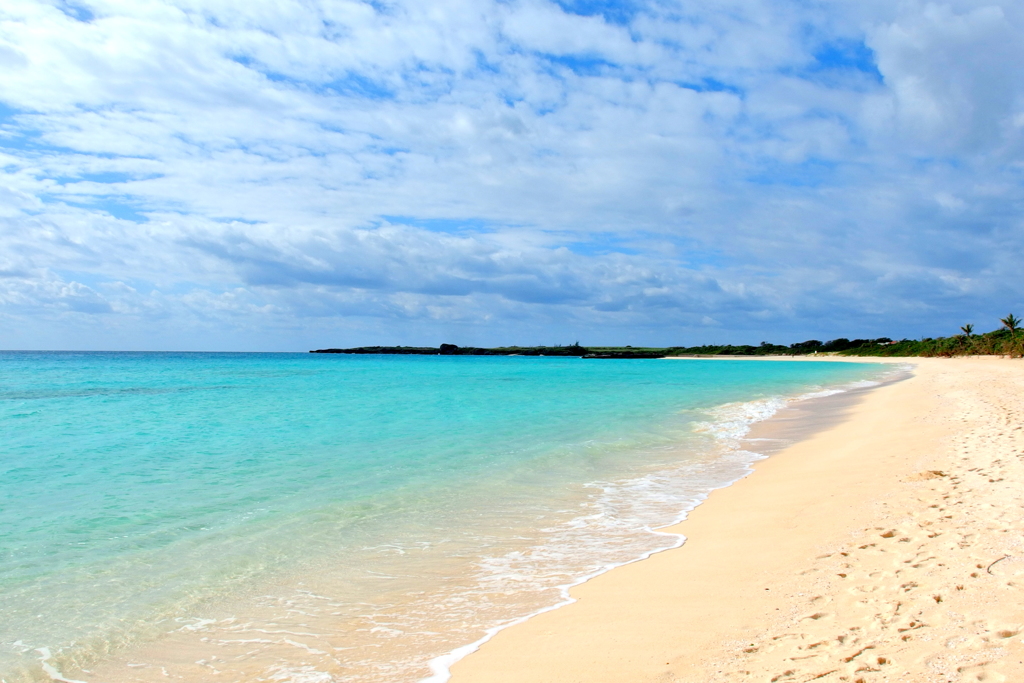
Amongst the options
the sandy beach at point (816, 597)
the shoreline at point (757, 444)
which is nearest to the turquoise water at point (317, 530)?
the shoreline at point (757, 444)

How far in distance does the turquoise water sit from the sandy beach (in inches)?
26.5

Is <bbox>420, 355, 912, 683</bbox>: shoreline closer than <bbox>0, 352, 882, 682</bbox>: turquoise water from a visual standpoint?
Yes

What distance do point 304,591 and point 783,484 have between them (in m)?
7.32

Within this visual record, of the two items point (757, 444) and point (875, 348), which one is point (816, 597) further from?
point (875, 348)

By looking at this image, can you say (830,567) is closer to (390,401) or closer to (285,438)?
(285,438)

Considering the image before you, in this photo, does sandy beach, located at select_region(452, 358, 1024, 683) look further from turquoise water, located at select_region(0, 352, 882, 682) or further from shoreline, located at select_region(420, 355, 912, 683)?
turquoise water, located at select_region(0, 352, 882, 682)

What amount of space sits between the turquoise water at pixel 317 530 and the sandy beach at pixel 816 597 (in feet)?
2.21

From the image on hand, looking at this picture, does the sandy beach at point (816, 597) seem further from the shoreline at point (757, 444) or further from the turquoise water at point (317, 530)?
A: the turquoise water at point (317, 530)

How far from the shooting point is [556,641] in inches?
179

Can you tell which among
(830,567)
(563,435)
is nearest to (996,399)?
(563,435)

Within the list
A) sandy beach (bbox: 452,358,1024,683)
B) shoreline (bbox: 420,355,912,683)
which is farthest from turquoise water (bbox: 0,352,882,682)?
sandy beach (bbox: 452,358,1024,683)

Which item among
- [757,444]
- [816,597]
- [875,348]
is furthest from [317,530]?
[875,348]

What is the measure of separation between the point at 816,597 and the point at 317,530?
19.5 ft

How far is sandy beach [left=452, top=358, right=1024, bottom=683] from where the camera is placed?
362 cm
